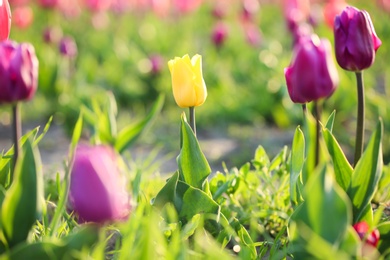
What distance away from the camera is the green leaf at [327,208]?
1.50 metres

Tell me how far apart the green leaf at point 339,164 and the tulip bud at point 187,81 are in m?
0.38

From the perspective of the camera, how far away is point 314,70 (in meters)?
1.75

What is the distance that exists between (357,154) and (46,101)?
3.15 metres

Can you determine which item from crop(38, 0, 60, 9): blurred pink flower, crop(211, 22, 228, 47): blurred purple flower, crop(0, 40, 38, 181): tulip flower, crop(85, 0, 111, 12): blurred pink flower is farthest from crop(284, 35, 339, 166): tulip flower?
crop(85, 0, 111, 12): blurred pink flower

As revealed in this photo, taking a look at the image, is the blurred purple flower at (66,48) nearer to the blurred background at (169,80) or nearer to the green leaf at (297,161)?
the blurred background at (169,80)

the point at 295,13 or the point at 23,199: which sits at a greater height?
the point at 23,199

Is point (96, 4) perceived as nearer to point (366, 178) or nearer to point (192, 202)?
point (192, 202)

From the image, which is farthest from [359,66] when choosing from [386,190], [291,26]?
[291,26]

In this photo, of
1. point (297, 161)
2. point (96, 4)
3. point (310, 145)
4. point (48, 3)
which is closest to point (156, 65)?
point (48, 3)

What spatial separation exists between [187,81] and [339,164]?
48cm

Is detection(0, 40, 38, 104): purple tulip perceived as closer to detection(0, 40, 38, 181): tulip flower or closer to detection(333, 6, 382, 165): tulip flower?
detection(0, 40, 38, 181): tulip flower

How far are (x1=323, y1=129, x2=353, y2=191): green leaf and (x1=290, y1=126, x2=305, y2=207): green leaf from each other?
70 millimetres

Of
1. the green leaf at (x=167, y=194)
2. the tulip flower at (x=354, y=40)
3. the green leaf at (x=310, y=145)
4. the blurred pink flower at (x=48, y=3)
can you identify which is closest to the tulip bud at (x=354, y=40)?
the tulip flower at (x=354, y=40)

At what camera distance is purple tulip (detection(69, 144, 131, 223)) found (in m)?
1.48
